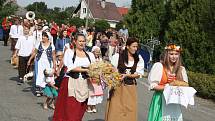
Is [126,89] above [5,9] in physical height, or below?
below

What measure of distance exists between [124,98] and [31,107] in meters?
3.74

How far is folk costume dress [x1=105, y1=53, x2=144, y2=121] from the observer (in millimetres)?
7977

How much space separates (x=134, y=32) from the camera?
2703 cm

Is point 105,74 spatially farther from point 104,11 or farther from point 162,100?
point 104,11

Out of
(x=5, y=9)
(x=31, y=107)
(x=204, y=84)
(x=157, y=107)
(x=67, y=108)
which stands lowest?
(x=31, y=107)

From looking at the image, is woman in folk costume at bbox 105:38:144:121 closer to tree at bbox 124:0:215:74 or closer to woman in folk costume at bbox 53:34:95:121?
woman in folk costume at bbox 53:34:95:121

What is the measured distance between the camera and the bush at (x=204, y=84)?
46.9 ft

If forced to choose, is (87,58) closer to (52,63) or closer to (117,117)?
(117,117)

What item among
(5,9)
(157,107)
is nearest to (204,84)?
(157,107)

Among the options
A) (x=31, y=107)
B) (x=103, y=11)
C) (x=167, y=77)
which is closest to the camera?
(x=167, y=77)

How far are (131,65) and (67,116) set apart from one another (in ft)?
4.46


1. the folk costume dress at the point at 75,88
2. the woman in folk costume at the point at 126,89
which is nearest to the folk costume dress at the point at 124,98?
the woman in folk costume at the point at 126,89

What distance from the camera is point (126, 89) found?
26.4 ft

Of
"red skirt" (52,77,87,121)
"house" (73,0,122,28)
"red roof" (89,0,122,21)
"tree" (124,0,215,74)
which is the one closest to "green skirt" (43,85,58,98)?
"red skirt" (52,77,87,121)
